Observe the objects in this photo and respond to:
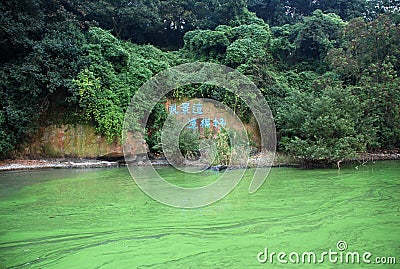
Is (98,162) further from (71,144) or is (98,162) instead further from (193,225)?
(193,225)

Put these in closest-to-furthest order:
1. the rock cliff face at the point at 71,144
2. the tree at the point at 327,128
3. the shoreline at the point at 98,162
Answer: the tree at the point at 327,128 < the shoreline at the point at 98,162 < the rock cliff face at the point at 71,144

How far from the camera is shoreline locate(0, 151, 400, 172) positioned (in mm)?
10336

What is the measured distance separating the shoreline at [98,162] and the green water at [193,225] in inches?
124

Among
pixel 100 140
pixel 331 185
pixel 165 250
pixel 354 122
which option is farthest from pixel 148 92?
pixel 165 250

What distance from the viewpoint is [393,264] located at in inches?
116

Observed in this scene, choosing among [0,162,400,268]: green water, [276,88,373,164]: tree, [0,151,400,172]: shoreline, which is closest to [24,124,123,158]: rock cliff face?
[0,151,400,172]: shoreline

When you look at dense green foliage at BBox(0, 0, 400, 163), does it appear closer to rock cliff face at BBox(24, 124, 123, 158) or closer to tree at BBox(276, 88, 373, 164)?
tree at BBox(276, 88, 373, 164)

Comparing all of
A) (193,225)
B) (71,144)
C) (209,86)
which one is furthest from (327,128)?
(71,144)

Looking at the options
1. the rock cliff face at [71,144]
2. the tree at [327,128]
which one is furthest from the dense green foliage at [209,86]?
the rock cliff face at [71,144]

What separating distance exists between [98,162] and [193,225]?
7.97 m

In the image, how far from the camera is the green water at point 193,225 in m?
3.22

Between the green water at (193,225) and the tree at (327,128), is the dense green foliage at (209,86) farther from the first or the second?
the green water at (193,225)

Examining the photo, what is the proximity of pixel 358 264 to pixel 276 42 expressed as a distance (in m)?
14.6

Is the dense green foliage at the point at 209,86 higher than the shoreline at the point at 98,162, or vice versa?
the dense green foliage at the point at 209,86
